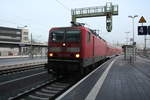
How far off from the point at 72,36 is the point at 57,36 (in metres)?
0.99

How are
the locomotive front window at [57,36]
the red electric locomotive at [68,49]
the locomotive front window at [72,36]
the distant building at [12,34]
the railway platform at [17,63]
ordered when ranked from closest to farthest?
the red electric locomotive at [68,49]
the locomotive front window at [72,36]
the locomotive front window at [57,36]
the railway platform at [17,63]
the distant building at [12,34]

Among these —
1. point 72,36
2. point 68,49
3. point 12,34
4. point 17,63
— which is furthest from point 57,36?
point 12,34

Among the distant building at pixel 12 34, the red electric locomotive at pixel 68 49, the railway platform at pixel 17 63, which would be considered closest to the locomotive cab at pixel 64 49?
the red electric locomotive at pixel 68 49

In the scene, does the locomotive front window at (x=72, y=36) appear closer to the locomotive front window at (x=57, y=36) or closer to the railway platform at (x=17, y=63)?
the locomotive front window at (x=57, y=36)

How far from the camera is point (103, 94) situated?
305 inches

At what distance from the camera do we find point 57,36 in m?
13.1

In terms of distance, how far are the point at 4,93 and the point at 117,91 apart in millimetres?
4656

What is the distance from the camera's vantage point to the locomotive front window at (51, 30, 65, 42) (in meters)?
13.0

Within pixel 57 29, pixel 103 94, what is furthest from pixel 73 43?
pixel 103 94

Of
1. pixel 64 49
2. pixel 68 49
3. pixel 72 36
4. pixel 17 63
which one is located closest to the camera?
pixel 68 49

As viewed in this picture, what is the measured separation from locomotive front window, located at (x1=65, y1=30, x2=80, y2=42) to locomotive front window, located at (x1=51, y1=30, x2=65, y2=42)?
0.32m

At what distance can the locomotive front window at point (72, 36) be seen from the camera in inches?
496

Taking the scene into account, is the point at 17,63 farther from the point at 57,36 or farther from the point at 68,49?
the point at 68,49

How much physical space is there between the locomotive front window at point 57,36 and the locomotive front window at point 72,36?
322mm
